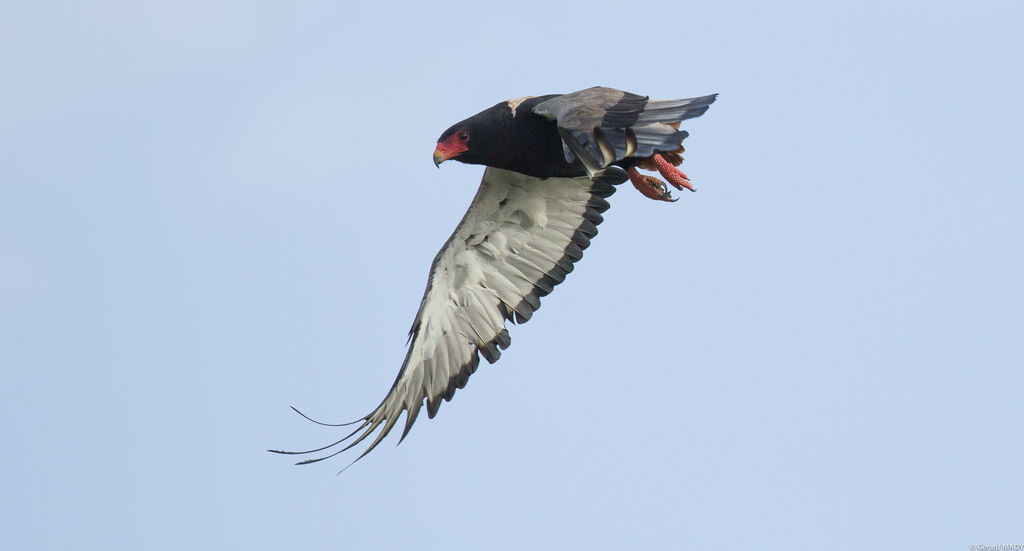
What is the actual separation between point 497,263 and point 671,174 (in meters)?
1.77

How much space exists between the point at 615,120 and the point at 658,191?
2206 mm

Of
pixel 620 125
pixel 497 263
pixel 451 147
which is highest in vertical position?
pixel 451 147

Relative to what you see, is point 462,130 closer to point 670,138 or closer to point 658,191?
point 658,191

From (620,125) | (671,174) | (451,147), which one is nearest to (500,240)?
(451,147)

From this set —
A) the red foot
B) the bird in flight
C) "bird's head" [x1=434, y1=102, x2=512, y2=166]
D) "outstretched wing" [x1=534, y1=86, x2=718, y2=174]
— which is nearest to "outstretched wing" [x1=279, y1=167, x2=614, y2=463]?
the bird in flight

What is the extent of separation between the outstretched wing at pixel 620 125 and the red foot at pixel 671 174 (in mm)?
1440

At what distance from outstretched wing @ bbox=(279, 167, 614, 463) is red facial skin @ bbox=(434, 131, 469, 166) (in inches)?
22.5

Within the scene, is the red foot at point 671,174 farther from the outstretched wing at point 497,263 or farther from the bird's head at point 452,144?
the bird's head at point 452,144

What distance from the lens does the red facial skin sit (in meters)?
11.5

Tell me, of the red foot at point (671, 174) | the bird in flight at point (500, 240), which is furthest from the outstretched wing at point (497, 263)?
the red foot at point (671, 174)

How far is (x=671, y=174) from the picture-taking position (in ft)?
37.4

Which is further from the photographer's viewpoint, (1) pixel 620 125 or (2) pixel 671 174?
(2) pixel 671 174

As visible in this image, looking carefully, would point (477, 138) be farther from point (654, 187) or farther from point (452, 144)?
point (654, 187)

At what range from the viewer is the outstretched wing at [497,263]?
12031 millimetres
